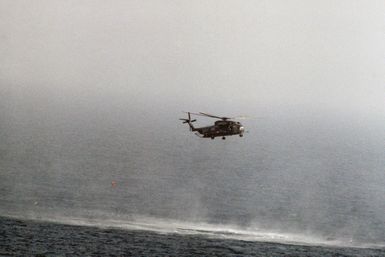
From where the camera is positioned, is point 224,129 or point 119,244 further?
point 119,244

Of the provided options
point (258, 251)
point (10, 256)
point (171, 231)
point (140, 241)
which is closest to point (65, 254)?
point (10, 256)

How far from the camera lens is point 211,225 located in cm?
15775

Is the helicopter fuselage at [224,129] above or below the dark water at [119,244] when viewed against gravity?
above

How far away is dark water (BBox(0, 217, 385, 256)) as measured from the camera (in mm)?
123000

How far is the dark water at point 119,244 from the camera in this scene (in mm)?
123000

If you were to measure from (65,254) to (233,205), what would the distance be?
2814 inches

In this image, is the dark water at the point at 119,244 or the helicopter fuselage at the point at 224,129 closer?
the helicopter fuselage at the point at 224,129

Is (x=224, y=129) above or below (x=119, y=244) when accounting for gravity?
above

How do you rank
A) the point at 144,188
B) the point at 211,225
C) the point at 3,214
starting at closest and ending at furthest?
the point at 3,214, the point at 211,225, the point at 144,188

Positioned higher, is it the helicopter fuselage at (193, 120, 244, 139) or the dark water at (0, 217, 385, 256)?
the helicopter fuselage at (193, 120, 244, 139)

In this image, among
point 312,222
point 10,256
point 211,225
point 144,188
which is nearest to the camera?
point 10,256

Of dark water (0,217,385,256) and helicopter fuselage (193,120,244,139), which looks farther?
dark water (0,217,385,256)

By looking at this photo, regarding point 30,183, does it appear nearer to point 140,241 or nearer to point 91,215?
point 91,215

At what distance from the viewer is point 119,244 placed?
130125 millimetres
